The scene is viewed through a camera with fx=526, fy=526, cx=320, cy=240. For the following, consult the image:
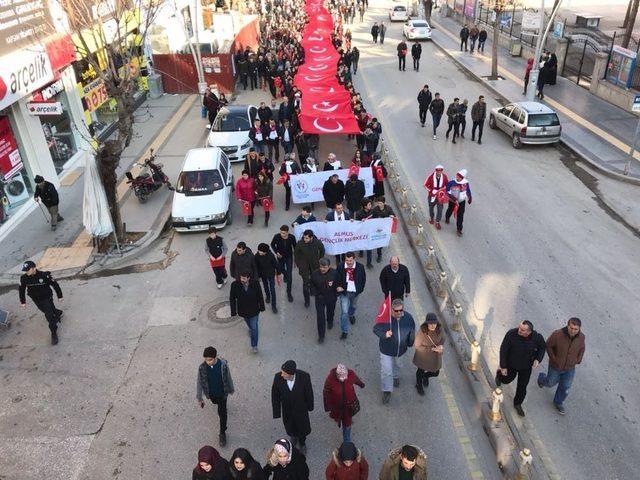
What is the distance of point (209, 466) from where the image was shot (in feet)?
18.3

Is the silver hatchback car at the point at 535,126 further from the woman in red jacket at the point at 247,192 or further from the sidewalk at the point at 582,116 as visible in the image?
the woman in red jacket at the point at 247,192

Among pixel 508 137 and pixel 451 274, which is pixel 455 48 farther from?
pixel 451 274

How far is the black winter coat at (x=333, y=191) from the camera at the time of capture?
12898 millimetres

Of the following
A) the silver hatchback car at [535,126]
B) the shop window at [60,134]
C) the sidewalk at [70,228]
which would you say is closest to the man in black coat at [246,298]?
the sidewalk at [70,228]

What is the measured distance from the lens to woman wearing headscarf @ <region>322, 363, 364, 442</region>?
267 inches

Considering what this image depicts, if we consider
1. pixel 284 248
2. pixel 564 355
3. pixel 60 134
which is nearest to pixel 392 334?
pixel 564 355

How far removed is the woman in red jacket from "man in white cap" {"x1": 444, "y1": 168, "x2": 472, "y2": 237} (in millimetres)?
4930

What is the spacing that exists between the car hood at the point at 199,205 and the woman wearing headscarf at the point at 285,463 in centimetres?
863

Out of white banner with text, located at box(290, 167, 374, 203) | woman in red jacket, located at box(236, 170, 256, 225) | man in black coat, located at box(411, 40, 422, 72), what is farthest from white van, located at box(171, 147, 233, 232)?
man in black coat, located at box(411, 40, 422, 72)

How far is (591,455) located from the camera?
286 inches

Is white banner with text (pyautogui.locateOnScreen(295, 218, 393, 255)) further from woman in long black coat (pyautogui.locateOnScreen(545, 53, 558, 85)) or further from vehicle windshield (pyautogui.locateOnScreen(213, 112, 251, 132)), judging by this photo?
woman in long black coat (pyautogui.locateOnScreen(545, 53, 558, 85))

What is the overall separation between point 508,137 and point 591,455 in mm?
14767

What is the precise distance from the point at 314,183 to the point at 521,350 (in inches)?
322

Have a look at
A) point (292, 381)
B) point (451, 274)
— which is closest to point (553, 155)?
point (451, 274)
